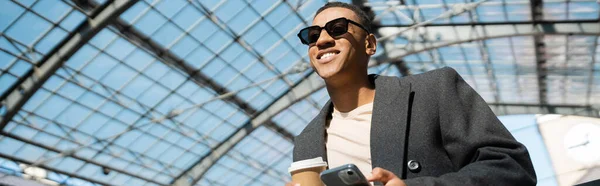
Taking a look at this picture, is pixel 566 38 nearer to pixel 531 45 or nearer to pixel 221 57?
pixel 531 45

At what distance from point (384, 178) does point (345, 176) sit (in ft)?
0.55

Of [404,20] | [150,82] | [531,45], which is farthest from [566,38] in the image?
[150,82]

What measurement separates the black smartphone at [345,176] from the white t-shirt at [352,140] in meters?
0.62

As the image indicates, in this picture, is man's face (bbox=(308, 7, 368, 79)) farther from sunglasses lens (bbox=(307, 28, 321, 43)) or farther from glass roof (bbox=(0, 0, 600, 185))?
glass roof (bbox=(0, 0, 600, 185))

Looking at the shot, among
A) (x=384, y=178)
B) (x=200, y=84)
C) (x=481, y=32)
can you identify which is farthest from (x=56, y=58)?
(x=384, y=178)

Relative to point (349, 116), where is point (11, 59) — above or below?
above

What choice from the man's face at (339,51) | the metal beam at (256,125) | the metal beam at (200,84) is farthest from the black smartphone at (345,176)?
the metal beam at (256,125)

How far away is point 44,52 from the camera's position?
21609mm

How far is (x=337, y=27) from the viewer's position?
241 cm

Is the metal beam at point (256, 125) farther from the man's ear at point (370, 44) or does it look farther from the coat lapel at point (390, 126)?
the coat lapel at point (390, 126)

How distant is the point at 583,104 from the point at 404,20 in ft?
47.4

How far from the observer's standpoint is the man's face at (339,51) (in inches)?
93.4

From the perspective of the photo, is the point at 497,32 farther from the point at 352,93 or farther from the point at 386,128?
the point at 386,128

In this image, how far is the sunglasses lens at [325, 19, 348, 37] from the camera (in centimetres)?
240
